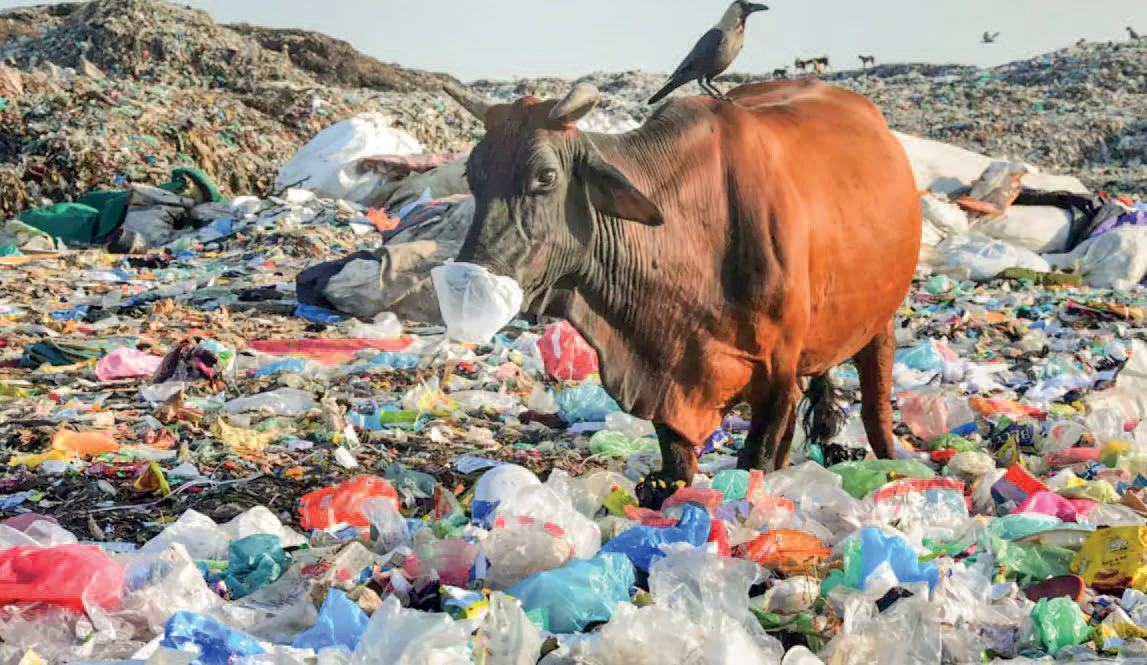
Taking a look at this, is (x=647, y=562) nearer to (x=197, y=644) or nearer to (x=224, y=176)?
(x=197, y=644)

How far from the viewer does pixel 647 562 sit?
3.07 metres

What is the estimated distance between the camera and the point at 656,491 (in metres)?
3.59

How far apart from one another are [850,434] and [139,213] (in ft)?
27.1

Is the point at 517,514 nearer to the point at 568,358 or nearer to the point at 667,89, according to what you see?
the point at 667,89

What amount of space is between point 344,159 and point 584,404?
24.4ft

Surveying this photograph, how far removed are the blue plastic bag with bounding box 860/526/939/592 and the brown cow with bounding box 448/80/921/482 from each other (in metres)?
0.65

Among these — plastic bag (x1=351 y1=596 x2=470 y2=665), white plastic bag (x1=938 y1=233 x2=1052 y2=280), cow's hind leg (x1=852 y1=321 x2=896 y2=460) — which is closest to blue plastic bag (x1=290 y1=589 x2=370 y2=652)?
plastic bag (x1=351 y1=596 x2=470 y2=665)

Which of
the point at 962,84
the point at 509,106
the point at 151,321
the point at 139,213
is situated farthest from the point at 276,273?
the point at 962,84

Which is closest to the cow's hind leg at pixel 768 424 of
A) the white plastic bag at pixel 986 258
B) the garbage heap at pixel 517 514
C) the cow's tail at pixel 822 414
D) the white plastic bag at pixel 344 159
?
the garbage heap at pixel 517 514

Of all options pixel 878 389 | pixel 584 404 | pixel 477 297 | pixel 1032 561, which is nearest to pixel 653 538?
pixel 477 297

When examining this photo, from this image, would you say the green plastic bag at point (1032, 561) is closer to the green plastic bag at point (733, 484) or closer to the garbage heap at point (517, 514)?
the garbage heap at point (517, 514)

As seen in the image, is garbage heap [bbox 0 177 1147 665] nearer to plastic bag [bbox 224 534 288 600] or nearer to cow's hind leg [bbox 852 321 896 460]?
plastic bag [bbox 224 534 288 600]

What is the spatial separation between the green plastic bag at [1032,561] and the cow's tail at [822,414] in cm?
120

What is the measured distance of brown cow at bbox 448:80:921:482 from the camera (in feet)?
10.2
